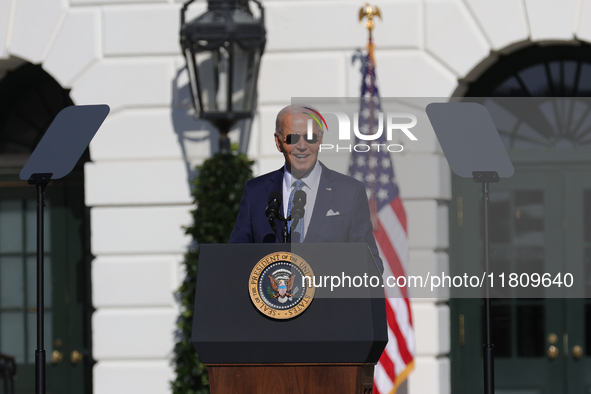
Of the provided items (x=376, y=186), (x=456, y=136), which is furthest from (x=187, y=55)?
(x=456, y=136)

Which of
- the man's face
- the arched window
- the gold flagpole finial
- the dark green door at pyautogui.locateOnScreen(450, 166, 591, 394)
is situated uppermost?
the gold flagpole finial

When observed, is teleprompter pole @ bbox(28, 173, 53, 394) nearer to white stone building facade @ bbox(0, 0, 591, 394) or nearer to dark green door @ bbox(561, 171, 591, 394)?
white stone building facade @ bbox(0, 0, 591, 394)

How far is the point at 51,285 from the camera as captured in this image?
6.20m

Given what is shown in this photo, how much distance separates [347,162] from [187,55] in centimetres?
159

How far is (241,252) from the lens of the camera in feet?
8.54

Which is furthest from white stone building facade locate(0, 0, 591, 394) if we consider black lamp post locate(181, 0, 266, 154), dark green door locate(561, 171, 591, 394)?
dark green door locate(561, 171, 591, 394)

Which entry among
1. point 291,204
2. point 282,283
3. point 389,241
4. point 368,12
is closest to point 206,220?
point 389,241

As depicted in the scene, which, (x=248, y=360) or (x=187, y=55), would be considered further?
(x=187, y=55)

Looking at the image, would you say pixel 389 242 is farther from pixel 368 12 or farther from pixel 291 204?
pixel 368 12

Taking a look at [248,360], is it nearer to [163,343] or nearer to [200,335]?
[200,335]

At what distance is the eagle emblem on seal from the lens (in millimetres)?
2486

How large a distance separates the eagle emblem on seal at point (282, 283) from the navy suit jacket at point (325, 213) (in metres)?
0.31

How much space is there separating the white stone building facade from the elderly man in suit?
255 cm

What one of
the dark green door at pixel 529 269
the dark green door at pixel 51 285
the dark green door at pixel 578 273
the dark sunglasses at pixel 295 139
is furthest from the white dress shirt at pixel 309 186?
the dark green door at pixel 51 285
